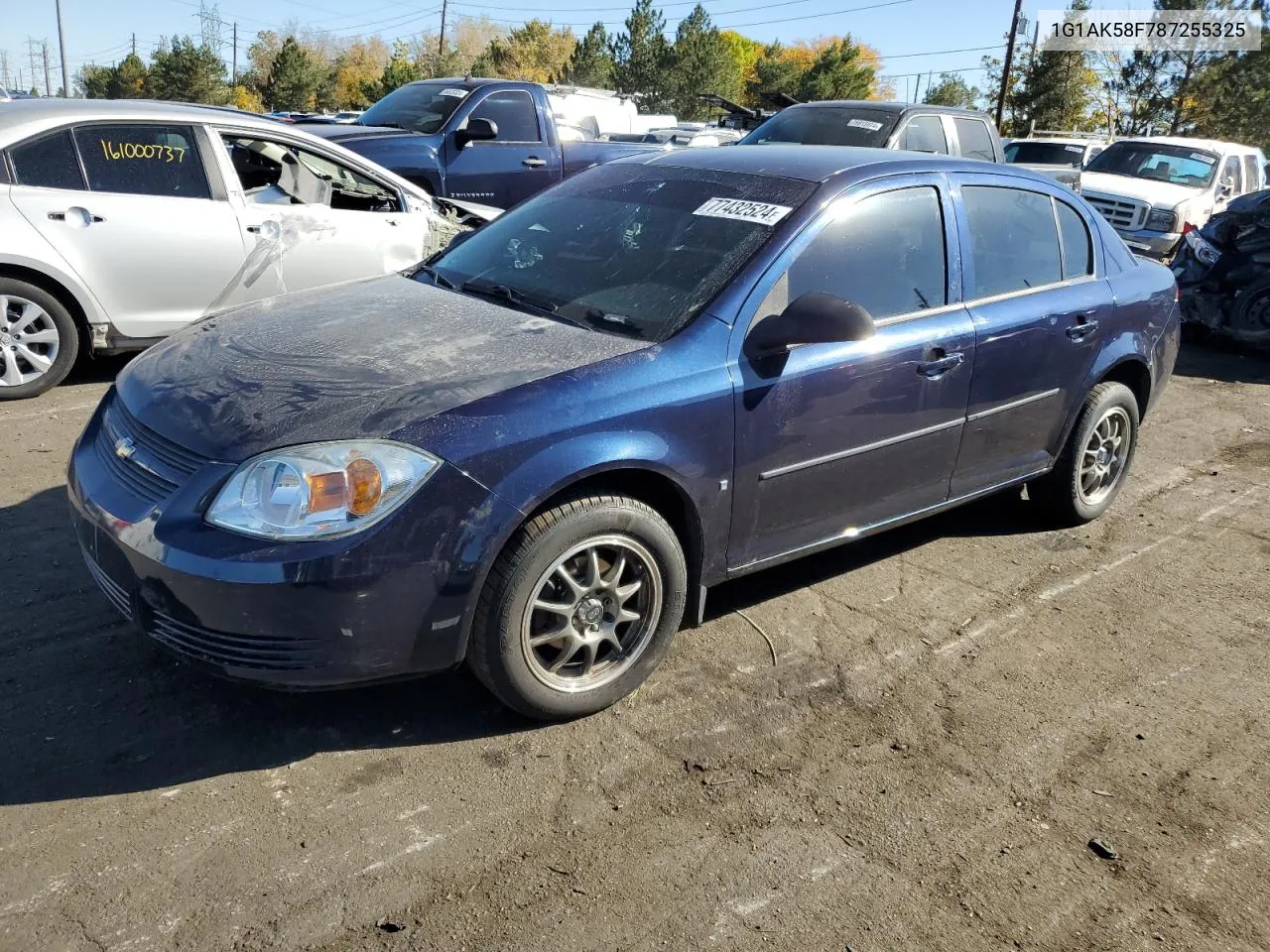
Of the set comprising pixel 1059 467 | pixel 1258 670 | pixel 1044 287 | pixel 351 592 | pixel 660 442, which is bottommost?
pixel 1258 670

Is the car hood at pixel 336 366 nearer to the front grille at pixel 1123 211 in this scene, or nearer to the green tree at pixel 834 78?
the front grille at pixel 1123 211

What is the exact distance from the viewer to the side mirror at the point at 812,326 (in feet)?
10.9

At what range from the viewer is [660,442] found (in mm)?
3205

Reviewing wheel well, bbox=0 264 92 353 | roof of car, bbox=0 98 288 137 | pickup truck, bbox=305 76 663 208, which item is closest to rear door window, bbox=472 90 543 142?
pickup truck, bbox=305 76 663 208

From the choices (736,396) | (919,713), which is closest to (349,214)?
(736,396)

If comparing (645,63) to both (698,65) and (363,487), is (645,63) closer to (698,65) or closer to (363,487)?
(698,65)

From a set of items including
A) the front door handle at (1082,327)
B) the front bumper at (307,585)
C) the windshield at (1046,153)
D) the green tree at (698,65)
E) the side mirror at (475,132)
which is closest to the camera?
the front bumper at (307,585)

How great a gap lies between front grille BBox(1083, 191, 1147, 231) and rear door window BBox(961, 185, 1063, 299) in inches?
390

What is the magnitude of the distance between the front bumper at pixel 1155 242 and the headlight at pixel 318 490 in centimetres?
1280

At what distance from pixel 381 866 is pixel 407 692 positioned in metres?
0.83

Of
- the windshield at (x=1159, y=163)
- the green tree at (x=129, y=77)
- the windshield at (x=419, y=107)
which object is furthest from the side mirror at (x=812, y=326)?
the green tree at (x=129, y=77)

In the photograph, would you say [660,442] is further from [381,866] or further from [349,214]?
[349,214]

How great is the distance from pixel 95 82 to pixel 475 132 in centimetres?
7622

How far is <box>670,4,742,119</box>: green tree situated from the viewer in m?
60.7
